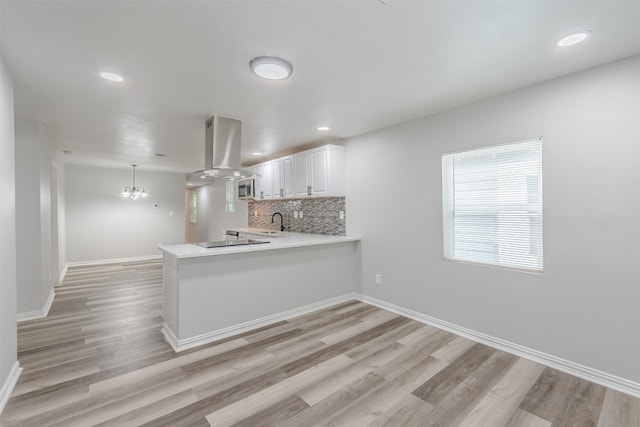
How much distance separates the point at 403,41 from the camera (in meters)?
1.88

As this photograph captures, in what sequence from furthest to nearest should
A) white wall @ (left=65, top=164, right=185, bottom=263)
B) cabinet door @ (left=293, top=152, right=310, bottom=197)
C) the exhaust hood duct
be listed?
white wall @ (left=65, top=164, right=185, bottom=263), cabinet door @ (left=293, top=152, right=310, bottom=197), the exhaust hood duct

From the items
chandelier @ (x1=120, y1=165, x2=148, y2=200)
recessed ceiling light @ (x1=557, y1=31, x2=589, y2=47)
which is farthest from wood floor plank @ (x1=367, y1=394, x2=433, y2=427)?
chandelier @ (x1=120, y1=165, x2=148, y2=200)

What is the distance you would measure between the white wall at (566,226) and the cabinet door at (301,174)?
1.79 m

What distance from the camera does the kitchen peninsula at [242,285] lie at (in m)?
2.84

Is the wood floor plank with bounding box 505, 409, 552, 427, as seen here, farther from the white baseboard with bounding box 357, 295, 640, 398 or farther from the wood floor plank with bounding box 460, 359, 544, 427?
the white baseboard with bounding box 357, 295, 640, 398

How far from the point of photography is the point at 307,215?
526 centimetres

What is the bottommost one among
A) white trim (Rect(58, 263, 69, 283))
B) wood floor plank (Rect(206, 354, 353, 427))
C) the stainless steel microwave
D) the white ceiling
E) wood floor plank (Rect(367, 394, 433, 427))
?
wood floor plank (Rect(367, 394, 433, 427))

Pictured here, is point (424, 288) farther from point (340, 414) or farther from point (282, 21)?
point (282, 21)

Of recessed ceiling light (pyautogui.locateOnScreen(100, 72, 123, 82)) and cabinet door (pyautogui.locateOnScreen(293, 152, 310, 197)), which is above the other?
recessed ceiling light (pyautogui.locateOnScreen(100, 72, 123, 82))

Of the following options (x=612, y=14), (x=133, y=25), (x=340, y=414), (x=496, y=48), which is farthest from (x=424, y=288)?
(x=133, y=25)

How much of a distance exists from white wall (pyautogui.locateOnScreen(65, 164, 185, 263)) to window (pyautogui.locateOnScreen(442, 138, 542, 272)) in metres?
7.42

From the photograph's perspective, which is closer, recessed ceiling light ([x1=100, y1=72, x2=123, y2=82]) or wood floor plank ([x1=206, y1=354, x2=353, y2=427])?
wood floor plank ([x1=206, y1=354, x2=353, y2=427])

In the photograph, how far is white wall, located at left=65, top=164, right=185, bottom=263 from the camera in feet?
22.4

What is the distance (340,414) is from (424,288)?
1934mm
